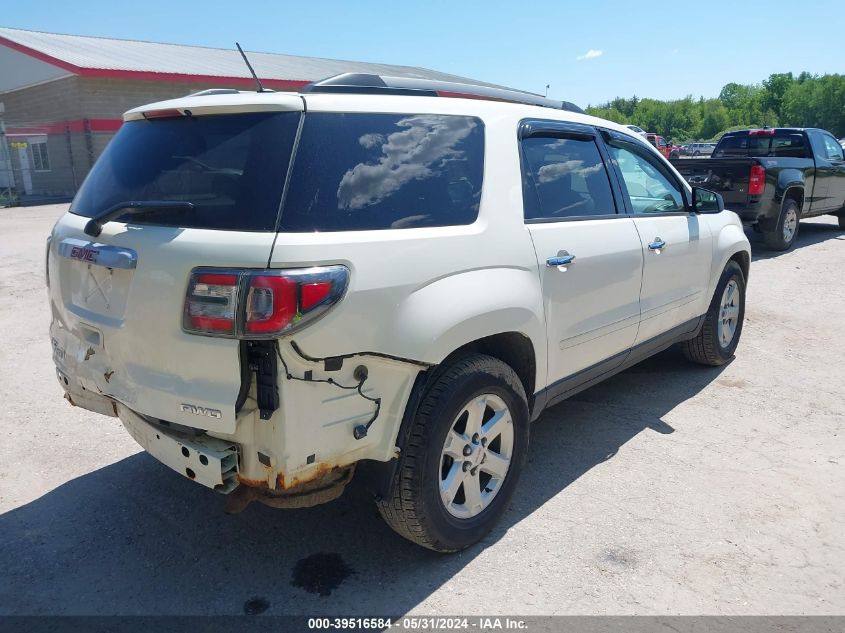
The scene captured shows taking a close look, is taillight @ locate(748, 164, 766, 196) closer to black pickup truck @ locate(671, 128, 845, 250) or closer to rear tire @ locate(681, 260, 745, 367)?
black pickup truck @ locate(671, 128, 845, 250)

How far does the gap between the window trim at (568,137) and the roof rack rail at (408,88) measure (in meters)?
0.22

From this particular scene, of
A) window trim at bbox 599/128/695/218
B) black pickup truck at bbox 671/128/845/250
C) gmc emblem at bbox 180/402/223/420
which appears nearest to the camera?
gmc emblem at bbox 180/402/223/420

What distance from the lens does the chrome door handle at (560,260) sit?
10.5 ft

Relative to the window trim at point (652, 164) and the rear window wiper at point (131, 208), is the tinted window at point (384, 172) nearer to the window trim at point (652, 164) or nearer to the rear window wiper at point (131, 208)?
the rear window wiper at point (131, 208)

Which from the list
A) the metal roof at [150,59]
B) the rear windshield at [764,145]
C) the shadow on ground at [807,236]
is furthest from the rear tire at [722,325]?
the metal roof at [150,59]

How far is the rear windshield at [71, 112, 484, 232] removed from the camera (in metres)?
2.37

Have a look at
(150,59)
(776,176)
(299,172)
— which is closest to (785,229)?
(776,176)

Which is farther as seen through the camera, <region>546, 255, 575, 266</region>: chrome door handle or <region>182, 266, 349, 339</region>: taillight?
<region>546, 255, 575, 266</region>: chrome door handle

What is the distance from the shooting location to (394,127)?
2699 mm

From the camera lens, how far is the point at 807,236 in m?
12.7

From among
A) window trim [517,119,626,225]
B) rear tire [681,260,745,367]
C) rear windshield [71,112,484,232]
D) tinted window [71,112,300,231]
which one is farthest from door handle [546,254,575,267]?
rear tire [681,260,745,367]

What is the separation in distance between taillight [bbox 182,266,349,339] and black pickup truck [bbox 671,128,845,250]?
908 cm

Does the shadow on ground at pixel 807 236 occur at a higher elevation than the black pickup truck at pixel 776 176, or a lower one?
lower

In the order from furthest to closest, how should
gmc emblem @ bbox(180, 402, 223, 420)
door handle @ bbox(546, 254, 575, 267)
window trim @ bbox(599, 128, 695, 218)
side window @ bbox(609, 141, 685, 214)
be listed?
side window @ bbox(609, 141, 685, 214)
window trim @ bbox(599, 128, 695, 218)
door handle @ bbox(546, 254, 575, 267)
gmc emblem @ bbox(180, 402, 223, 420)
